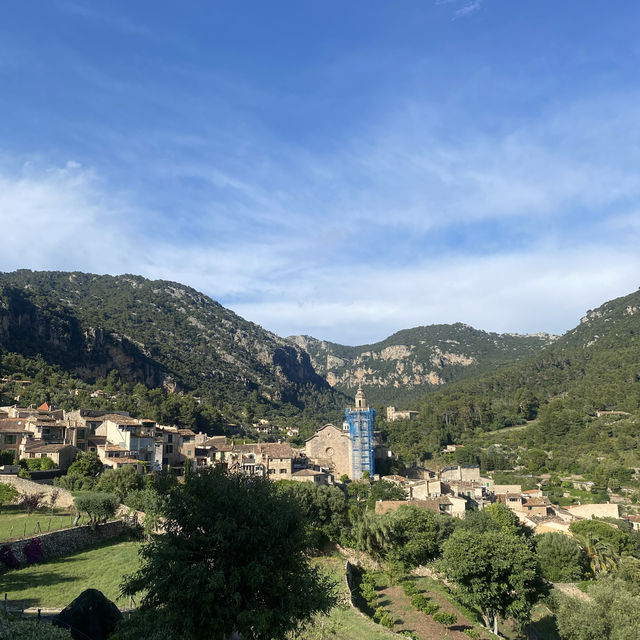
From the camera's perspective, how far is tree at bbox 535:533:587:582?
46375 mm

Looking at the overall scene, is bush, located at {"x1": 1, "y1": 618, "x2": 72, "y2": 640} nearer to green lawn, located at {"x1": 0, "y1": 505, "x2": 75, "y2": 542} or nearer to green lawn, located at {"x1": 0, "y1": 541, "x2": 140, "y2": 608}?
green lawn, located at {"x1": 0, "y1": 541, "x2": 140, "y2": 608}

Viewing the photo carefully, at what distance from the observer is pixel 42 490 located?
1628 inches

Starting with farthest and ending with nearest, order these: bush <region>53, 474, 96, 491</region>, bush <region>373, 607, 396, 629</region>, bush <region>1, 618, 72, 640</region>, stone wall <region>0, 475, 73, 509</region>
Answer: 1. bush <region>53, 474, 96, 491</region>
2. stone wall <region>0, 475, 73, 509</region>
3. bush <region>373, 607, 396, 629</region>
4. bush <region>1, 618, 72, 640</region>

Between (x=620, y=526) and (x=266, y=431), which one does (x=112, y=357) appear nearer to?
(x=266, y=431)

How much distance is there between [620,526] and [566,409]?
7436 cm

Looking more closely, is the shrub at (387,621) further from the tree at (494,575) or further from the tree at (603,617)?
the tree at (603,617)

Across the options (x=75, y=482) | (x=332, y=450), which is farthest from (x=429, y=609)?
(x=332, y=450)

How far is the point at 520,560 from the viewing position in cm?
3438

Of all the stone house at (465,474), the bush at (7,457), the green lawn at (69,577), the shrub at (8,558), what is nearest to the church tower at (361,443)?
the stone house at (465,474)

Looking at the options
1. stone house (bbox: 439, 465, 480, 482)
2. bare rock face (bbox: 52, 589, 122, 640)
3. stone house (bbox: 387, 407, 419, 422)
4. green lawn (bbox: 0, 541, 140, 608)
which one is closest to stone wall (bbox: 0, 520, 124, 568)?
green lawn (bbox: 0, 541, 140, 608)

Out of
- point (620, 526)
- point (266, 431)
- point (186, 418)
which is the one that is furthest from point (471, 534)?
point (266, 431)

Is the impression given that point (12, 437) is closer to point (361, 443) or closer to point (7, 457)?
point (7, 457)

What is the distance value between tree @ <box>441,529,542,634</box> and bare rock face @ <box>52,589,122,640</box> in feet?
78.3

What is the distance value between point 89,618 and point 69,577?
11.6 metres
